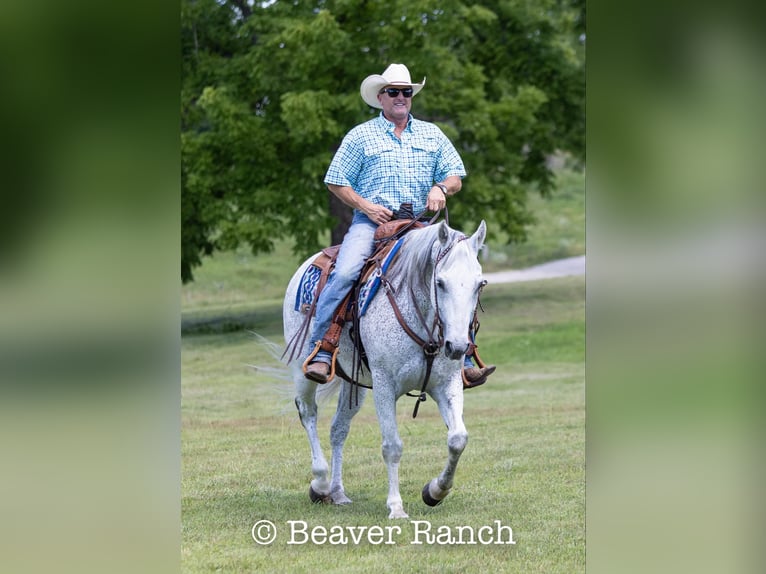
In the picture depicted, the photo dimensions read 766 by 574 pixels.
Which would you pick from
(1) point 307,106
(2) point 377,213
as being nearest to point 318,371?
(2) point 377,213

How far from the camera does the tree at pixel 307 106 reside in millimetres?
19453

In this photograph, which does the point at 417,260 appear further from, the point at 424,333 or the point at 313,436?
the point at 313,436

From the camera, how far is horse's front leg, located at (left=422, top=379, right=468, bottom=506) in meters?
7.51

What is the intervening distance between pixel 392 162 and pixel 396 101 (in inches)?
15.9

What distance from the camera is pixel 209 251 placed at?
22.5 metres

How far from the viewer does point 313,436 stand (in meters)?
8.70

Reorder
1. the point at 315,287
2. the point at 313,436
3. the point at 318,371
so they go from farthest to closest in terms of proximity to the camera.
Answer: the point at 313,436
the point at 315,287
the point at 318,371

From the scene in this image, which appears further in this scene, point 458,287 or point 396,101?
point 396,101

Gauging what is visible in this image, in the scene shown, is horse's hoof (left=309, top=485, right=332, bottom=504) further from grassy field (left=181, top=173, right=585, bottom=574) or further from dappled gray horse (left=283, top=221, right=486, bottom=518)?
dappled gray horse (left=283, top=221, right=486, bottom=518)

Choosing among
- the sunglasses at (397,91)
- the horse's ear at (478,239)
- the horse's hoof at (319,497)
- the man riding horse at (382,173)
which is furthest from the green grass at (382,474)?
the sunglasses at (397,91)

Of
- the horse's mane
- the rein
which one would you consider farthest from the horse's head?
the rein

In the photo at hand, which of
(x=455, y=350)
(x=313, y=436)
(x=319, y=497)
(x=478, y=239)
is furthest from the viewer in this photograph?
(x=319, y=497)
